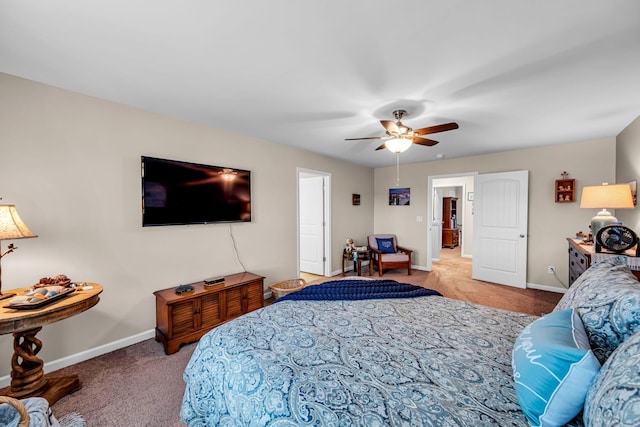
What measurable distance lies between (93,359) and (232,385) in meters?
2.06

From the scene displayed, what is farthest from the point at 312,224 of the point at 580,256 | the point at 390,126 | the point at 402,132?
the point at 580,256

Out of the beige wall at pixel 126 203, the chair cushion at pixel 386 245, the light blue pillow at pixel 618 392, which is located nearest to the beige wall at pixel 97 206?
the beige wall at pixel 126 203

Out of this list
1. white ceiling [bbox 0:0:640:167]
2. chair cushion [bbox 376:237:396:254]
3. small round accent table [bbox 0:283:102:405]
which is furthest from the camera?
Answer: chair cushion [bbox 376:237:396:254]

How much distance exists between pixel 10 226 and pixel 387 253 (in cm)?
498

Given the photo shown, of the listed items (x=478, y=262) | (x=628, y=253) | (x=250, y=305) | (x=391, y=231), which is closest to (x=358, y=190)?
(x=391, y=231)

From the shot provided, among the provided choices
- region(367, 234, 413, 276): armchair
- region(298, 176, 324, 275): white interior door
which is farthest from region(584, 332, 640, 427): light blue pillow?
region(298, 176, 324, 275): white interior door

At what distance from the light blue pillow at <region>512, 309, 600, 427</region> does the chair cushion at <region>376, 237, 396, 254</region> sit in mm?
4417

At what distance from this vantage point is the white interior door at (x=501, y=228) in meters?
4.29

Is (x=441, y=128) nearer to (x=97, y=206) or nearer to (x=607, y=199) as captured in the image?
(x=607, y=199)

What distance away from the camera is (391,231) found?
19.4 ft

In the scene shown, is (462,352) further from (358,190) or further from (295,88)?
(358,190)

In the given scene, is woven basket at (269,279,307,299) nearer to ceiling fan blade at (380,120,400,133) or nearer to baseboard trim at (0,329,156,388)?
baseboard trim at (0,329,156,388)

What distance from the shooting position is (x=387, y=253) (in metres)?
5.26

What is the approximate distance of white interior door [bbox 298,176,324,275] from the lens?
505cm
